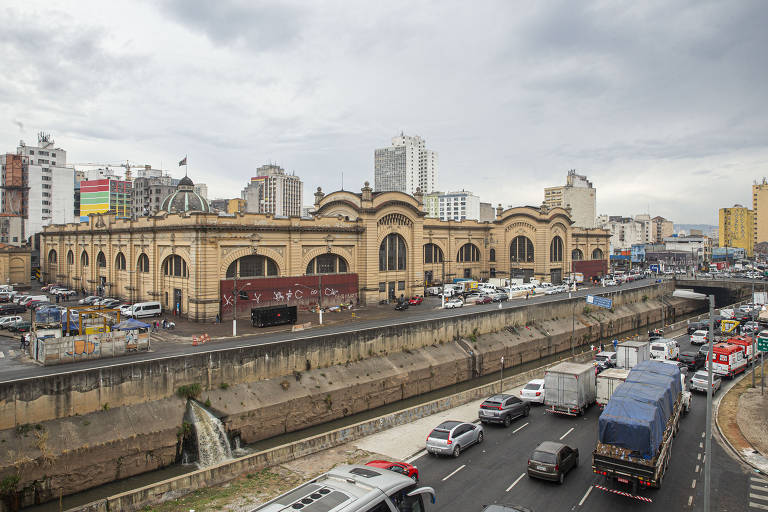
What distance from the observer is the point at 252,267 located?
5509cm

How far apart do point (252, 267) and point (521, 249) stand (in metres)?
54.6

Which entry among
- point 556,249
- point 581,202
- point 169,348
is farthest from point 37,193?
point 581,202

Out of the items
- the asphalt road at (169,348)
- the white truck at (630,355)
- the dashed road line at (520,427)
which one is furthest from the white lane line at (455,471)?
the white truck at (630,355)

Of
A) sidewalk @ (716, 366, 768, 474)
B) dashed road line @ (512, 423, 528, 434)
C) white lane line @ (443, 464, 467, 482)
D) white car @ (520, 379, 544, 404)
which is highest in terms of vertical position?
white car @ (520, 379, 544, 404)

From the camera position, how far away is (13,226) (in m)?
120

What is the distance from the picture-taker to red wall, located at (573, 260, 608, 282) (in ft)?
332

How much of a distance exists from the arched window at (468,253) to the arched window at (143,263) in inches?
1945

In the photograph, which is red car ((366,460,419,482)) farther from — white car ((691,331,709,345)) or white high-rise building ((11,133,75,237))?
white high-rise building ((11,133,75,237))

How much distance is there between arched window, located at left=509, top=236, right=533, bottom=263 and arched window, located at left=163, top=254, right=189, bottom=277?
58.5 metres

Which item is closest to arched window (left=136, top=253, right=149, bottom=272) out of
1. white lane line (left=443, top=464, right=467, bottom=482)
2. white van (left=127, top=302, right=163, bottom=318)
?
white van (left=127, top=302, right=163, bottom=318)

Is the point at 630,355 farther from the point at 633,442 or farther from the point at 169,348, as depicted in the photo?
the point at 169,348

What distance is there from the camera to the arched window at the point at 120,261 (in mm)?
67688

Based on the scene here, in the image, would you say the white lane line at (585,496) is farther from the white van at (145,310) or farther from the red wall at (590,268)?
the red wall at (590,268)

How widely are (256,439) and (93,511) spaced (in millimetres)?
12153
